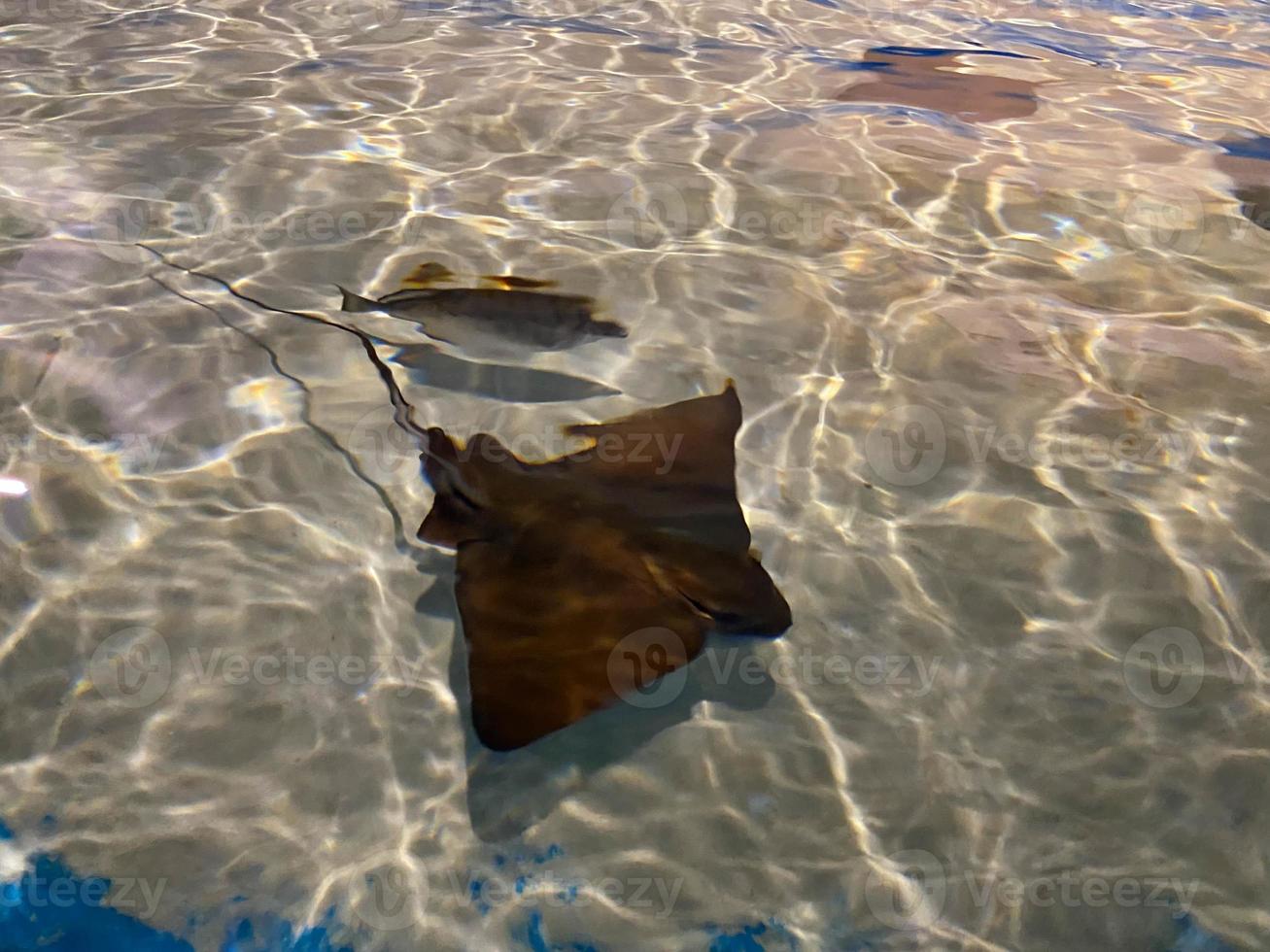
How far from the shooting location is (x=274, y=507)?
146 inches

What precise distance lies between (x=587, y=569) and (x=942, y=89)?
624cm

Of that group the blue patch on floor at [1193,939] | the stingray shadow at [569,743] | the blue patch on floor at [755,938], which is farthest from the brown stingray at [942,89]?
the blue patch on floor at [755,938]

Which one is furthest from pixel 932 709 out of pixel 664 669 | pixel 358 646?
pixel 358 646

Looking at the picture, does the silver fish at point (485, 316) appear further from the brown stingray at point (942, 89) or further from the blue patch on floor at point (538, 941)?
the brown stingray at point (942, 89)

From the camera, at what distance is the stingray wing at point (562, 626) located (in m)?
2.61

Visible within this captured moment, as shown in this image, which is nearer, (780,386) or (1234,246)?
(780,386)

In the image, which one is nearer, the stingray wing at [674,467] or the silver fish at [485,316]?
the stingray wing at [674,467]

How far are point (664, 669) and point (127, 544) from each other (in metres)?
2.11

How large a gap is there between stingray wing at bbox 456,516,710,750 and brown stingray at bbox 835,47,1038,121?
558 centimetres

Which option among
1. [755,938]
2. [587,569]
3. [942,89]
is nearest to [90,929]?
[587,569]

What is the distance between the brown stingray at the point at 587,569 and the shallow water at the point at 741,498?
37cm

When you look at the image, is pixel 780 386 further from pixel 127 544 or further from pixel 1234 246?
pixel 1234 246

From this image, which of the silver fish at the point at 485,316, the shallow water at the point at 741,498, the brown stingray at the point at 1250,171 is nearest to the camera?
the shallow water at the point at 741,498

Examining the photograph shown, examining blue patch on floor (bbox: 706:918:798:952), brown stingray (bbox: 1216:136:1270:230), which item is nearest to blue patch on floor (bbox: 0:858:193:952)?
blue patch on floor (bbox: 706:918:798:952)
